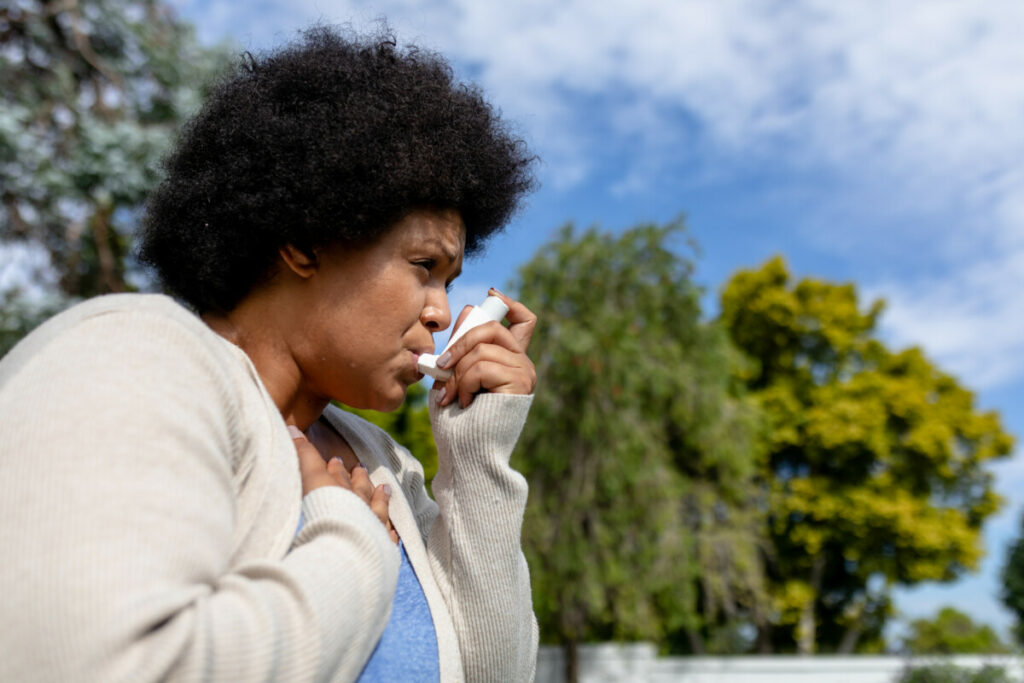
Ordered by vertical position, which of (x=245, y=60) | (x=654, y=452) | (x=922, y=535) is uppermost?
(x=922, y=535)

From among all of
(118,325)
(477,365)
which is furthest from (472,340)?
(118,325)

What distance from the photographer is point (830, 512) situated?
68.4ft

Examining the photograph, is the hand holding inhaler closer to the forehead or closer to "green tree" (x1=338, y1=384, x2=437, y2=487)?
the forehead

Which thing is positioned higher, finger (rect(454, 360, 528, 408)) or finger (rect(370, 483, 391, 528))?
finger (rect(454, 360, 528, 408))

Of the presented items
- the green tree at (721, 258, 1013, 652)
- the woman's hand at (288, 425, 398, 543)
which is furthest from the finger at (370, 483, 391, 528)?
the green tree at (721, 258, 1013, 652)

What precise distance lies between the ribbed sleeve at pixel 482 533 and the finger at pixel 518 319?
0.22 m

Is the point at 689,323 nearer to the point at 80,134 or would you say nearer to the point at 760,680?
the point at 760,680

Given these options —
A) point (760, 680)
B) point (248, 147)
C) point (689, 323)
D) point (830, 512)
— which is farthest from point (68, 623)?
point (830, 512)

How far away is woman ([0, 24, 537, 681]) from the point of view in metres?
0.96

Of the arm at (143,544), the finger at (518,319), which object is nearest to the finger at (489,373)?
the finger at (518,319)

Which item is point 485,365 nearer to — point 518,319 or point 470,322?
point 470,322

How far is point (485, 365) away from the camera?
5.05 feet

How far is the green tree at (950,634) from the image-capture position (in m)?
21.1

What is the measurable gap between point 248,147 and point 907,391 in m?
22.7
